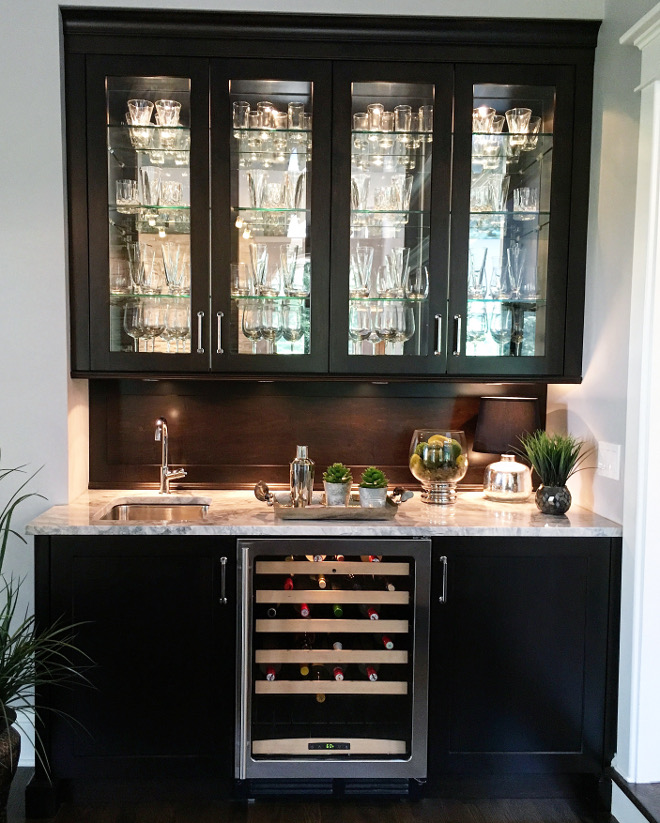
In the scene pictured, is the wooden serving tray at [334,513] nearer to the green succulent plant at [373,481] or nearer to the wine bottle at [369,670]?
the green succulent plant at [373,481]

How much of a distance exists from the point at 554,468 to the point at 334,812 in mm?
1457

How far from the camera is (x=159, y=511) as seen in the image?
2834mm

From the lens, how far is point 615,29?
242cm

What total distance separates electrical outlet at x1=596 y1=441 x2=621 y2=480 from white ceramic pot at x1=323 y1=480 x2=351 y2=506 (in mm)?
948

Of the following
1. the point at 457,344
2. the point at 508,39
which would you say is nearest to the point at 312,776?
the point at 457,344

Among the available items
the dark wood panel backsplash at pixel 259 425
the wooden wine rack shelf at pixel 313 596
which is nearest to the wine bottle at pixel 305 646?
the wooden wine rack shelf at pixel 313 596

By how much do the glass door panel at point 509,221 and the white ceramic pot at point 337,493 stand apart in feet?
2.40

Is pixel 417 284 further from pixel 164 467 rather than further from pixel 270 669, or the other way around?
pixel 270 669

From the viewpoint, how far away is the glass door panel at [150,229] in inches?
101

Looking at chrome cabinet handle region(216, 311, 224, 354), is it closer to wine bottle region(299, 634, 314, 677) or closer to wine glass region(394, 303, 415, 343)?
wine glass region(394, 303, 415, 343)

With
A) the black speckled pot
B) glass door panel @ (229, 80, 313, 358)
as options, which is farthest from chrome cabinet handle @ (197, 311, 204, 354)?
the black speckled pot

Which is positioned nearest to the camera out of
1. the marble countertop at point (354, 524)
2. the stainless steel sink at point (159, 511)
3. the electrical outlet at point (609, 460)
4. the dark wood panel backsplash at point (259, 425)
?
the marble countertop at point (354, 524)

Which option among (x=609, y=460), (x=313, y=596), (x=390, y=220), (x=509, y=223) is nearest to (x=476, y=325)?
(x=509, y=223)

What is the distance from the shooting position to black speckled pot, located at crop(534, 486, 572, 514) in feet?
8.20
